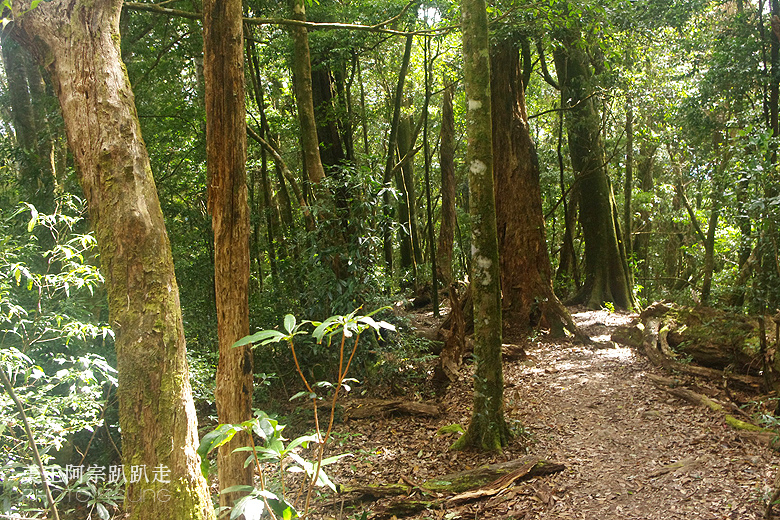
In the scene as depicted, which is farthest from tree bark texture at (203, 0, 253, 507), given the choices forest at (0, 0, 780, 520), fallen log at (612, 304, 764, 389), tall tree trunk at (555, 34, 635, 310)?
tall tree trunk at (555, 34, 635, 310)

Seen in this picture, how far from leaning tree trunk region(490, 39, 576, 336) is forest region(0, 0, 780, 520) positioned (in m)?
0.05

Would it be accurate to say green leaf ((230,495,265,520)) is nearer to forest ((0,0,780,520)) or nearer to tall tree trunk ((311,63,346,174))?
forest ((0,0,780,520))

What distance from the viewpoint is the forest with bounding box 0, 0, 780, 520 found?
2408mm

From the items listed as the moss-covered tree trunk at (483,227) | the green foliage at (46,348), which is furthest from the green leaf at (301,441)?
the moss-covered tree trunk at (483,227)

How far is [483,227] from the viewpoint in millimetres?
5031

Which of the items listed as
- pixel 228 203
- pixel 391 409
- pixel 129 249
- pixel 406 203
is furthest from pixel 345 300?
pixel 406 203

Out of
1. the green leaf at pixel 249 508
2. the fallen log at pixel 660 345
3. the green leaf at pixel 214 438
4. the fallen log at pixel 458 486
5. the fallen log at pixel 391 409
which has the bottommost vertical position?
the fallen log at pixel 458 486

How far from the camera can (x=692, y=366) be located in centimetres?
669

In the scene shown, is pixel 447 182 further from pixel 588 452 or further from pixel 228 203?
pixel 228 203

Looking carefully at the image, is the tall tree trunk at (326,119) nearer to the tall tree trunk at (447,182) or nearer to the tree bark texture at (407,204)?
the tall tree trunk at (447,182)

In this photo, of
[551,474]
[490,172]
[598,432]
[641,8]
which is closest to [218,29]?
[490,172]

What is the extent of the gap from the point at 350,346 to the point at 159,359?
4.78 m

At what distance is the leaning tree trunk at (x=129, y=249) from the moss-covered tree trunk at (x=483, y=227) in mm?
3277

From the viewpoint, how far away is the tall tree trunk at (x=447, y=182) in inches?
475
